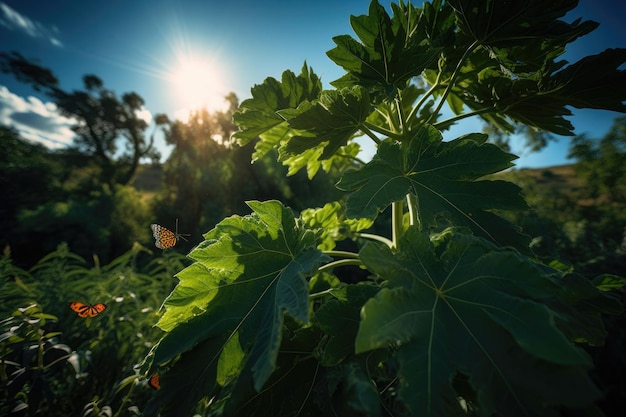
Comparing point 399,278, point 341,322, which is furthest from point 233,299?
point 399,278

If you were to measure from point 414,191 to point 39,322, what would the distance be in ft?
4.22

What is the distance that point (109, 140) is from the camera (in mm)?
24938

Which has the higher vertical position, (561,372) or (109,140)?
(109,140)

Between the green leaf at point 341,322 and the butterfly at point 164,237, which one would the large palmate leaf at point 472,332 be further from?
the butterfly at point 164,237

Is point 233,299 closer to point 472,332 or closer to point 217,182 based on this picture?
point 472,332

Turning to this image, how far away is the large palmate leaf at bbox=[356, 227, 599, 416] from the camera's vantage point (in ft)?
1.40

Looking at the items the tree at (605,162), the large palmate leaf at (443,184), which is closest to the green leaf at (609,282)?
the large palmate leaf at (443,184)

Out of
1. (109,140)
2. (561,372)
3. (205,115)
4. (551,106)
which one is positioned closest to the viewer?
(561,372)

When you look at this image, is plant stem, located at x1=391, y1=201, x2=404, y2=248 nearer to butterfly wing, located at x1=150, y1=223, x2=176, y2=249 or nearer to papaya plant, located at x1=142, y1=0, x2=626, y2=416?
papaya plant, located at x1=142, y1=0, x2=626, y2=416

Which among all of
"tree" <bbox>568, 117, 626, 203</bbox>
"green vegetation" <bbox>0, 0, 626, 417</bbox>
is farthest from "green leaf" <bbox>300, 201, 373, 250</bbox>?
"tree" <bbox>568, 117, 626, 203</bbox>

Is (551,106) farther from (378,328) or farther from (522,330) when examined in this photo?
(378,328)

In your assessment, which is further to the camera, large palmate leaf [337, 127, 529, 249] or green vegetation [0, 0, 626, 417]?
large palmate leaf [337, 127, 529, 249]

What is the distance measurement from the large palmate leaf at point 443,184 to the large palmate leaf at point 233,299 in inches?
8.1

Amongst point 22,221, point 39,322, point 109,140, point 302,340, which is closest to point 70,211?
point 22,221
